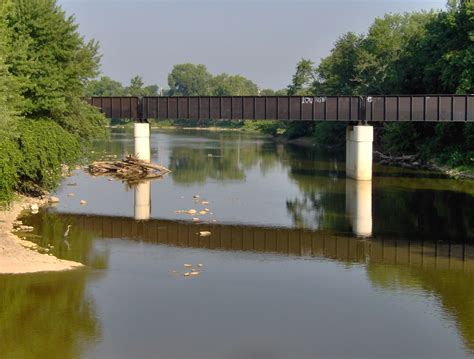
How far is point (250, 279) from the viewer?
94.0 feet

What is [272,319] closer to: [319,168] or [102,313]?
[102,313]

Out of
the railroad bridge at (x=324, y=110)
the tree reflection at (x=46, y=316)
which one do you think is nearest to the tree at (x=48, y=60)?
the railroad bridge at (x=324, y=110)

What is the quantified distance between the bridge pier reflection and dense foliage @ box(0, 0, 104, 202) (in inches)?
764

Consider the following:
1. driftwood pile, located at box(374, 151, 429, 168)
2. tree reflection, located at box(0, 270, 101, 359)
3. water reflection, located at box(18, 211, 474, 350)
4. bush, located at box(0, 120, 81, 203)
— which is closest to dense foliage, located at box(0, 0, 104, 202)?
bush, located at box(0, 120, 81, 203)

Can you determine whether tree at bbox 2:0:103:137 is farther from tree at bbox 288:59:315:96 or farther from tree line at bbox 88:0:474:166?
tree at bbox 288:59:315:96

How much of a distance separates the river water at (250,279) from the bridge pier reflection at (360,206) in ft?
0.43

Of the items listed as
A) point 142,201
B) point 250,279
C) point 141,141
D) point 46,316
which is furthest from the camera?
point 141,141

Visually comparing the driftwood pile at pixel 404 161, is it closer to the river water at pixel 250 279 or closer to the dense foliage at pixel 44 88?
the river water at pixel 250 279

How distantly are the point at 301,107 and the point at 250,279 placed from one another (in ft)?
128

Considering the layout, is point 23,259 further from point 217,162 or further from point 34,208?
point 217,162

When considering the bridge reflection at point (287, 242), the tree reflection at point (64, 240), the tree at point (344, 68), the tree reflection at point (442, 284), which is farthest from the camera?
the tree at point (344, 68)

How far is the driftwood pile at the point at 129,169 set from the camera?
66.1 meters

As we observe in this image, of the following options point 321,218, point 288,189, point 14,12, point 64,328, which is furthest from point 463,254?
point 14,12

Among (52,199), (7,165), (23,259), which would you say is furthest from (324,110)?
(23,259)
